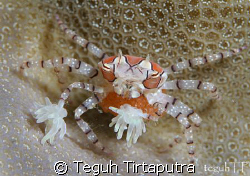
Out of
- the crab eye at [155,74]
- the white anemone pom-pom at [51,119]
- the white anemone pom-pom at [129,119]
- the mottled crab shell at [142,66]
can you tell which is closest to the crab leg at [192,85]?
the mottled crab shell at [142,66]

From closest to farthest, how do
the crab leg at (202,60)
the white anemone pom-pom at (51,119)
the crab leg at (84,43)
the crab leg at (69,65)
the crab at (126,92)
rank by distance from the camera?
the white anemone pom-pom at (51,119), the crab at (126,92), the crab leg at (202,60), the crab leg at (69,65), the crab leg at (84,43)

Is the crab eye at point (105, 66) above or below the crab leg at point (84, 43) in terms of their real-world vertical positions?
below

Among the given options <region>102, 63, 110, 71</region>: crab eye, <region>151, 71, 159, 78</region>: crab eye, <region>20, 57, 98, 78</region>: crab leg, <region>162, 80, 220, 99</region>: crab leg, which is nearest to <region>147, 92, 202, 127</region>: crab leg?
<region>162, 80, 220, 99</region>: crab leg

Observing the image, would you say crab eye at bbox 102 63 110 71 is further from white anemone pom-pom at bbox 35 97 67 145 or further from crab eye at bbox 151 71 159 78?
white anemone pom-pom at bbox 35 97 67 145

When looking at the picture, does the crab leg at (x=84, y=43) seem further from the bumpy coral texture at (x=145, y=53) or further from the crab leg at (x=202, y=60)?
the crab leg at (x=202, y=60)

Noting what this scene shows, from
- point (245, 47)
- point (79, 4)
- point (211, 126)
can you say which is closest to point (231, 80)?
point (245, 47)

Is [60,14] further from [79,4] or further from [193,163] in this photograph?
[193,163]

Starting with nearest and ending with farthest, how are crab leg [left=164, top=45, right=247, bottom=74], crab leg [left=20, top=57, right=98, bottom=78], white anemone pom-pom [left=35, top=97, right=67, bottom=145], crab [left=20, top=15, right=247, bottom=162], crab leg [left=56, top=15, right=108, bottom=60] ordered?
1. white anemone pom-pom [left=35, top=97, right=67, bottom=145]
2. crab [left=20, top=15, right=247, bottom=162]
3. crab leg [left=164, top=45, right=247, bottom=74]
4. crab leg [left=20, top=57, right=98, bottom=78]
5. crab leg [left=56, top=15, right=108, bottom=60]

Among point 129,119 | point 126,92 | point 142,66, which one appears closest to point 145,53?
point 142,66
